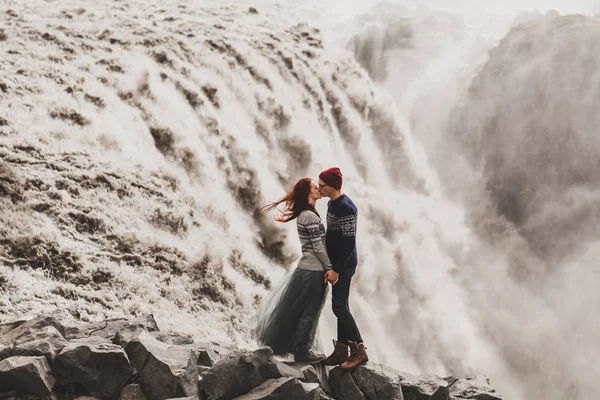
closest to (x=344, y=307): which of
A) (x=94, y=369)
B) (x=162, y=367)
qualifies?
(x=162, y=367)

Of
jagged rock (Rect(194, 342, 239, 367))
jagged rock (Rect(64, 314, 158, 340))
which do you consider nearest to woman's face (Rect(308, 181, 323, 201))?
jagged rock (Rect(194, 342, 239, 367))

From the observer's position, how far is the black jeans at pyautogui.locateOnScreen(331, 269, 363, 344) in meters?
5.98

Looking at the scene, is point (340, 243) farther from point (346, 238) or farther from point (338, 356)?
point (338, 356)

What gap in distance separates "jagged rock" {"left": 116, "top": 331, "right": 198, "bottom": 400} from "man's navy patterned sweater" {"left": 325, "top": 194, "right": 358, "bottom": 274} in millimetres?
1681

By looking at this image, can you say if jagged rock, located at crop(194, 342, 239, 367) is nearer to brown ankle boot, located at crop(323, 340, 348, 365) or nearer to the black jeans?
brown ankle boot, located at crop(323, 340, 348, 365)

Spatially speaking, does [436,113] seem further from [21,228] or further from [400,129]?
[21,228]

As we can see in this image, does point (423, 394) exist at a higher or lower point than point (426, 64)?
lower

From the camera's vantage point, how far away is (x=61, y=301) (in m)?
8.53

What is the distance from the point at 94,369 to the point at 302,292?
207 cm

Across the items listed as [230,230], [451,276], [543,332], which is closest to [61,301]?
[230,230]

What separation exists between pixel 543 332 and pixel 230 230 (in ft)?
45.8

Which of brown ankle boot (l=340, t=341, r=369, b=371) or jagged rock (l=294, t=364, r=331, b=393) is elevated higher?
brown ankle boot (l=340, t=341, r=369, b=371)

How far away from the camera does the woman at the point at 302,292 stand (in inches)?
234

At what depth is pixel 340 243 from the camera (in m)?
5.88
